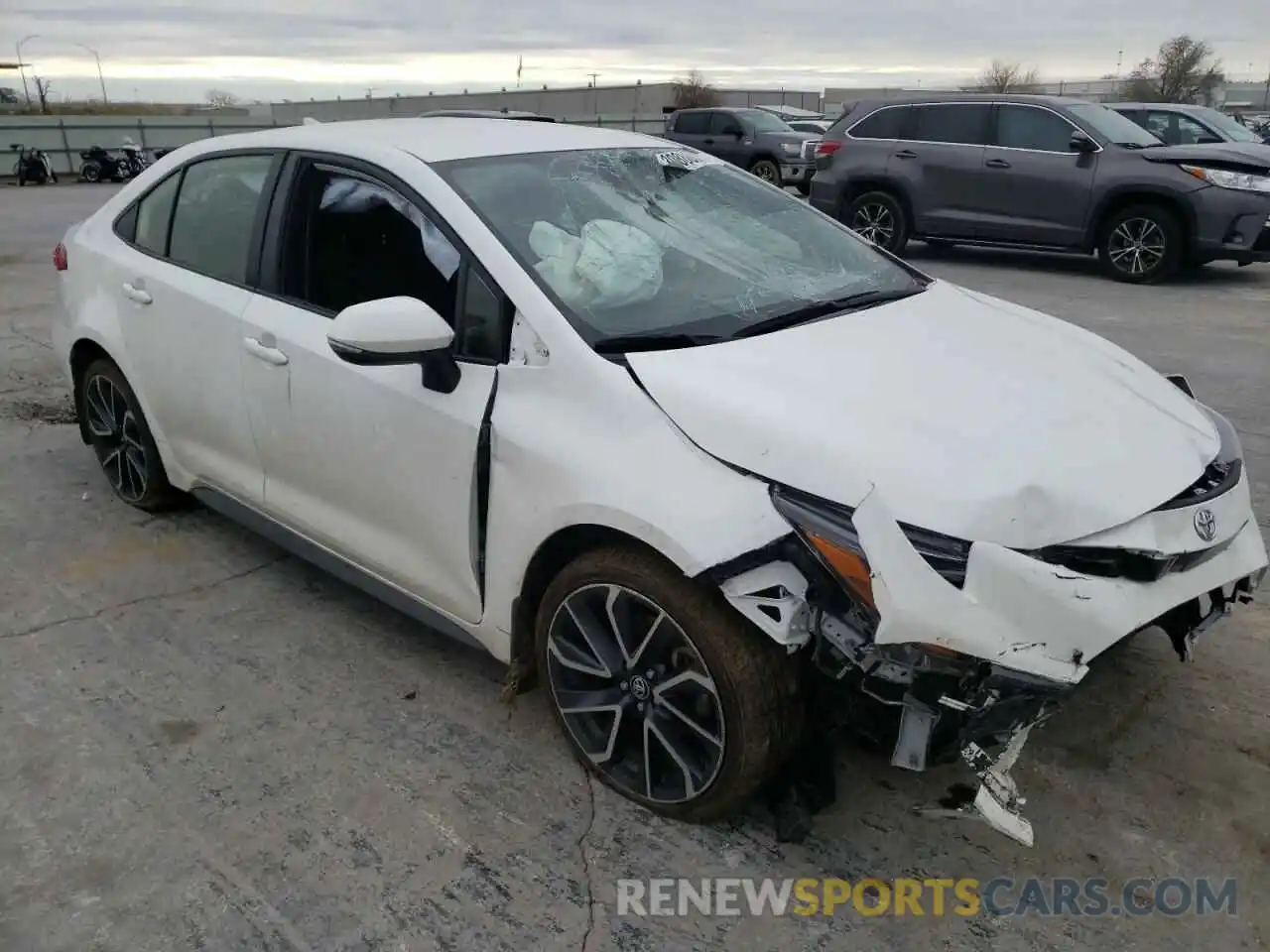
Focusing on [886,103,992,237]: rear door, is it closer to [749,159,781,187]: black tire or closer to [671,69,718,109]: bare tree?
[749,159,781,187]: black tire

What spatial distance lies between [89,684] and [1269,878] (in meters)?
3.37

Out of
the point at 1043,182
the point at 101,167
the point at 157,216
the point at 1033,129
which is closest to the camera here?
the point at 157,216

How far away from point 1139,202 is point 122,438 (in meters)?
9.31

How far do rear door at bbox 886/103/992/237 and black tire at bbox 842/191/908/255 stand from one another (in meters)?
0.18

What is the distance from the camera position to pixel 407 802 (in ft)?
8.81

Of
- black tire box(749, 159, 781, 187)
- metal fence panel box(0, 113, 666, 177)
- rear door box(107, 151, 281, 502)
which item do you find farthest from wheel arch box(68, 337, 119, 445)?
metal fence panel box(0, 113, 666, 177)

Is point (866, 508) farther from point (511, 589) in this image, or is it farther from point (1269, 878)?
point (1269, 878)

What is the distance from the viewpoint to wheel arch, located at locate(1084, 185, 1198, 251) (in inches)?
374

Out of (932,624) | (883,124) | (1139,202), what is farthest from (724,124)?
(932,624)

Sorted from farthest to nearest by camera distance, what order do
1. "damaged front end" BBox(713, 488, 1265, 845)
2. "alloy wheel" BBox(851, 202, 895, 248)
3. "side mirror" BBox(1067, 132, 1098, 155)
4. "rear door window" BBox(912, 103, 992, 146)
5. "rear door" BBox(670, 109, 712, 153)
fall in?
"rear door" BBox(670, 109, 712, 153), "alloy wheel" BBox(851, 202, 895, 248), "rear door window" BBox(912, 103, 992, 146), "side mirror" BBox(1067, 132, 1098, 155), "damaged front end" BBox(713, 488, 1265, 845)

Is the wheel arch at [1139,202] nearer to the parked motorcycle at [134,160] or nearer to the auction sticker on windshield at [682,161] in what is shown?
the auction sticker on windshield at [682,161]

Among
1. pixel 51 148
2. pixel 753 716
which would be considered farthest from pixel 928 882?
pixel 51 148

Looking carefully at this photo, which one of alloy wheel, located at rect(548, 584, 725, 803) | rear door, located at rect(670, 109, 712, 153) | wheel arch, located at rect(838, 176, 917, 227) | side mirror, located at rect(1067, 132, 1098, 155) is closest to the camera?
alloy wheel, located at rect(548, 584, 725, 803)

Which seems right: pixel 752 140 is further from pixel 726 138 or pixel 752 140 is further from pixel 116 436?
pixel 116 436
